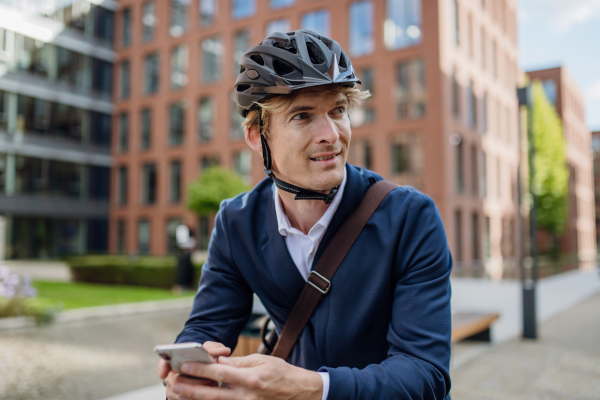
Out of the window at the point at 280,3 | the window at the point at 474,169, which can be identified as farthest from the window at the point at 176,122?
the window at the point at 474,169

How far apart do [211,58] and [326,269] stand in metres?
33.7

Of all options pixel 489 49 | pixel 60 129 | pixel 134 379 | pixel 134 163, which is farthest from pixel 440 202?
pixel 60 129

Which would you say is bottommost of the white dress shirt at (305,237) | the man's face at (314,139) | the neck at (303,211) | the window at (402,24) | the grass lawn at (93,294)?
the grass lawn at (93,294)

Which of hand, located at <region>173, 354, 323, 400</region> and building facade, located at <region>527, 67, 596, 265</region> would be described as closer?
hand, located at <region>173, 354, 323, 400</region>

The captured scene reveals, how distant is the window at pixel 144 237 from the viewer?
35.6 metres

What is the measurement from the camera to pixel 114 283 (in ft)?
58.3

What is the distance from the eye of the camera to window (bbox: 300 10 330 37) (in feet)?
92.2

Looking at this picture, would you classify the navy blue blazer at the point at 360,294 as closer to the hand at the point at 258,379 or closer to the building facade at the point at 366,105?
the hand at the point at 258,379

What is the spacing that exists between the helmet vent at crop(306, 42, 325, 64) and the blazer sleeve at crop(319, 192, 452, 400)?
1.94 ft

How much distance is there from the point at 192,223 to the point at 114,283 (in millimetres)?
14890

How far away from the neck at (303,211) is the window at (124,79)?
1536 inches

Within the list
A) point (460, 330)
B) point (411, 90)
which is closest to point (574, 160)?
point (411, 90)

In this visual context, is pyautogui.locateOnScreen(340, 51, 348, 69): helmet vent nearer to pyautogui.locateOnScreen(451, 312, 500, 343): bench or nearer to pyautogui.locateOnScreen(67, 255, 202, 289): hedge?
pyautogui.locateOnScreen(451, 312, 500, 343): bench

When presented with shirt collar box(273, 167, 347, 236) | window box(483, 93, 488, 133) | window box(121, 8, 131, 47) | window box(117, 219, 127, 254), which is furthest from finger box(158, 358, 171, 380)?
window box(121, 8, 131, 47)
